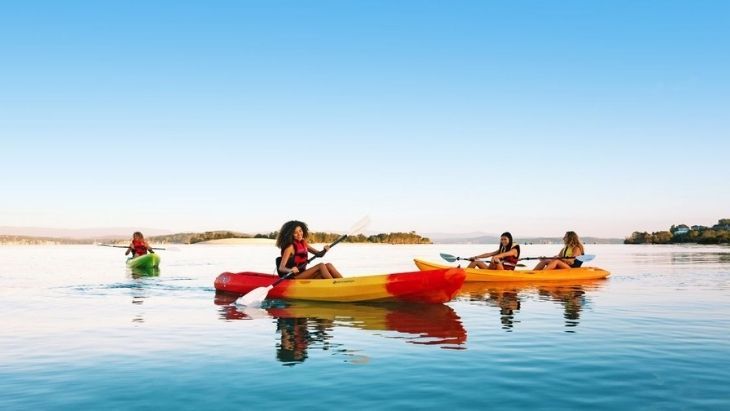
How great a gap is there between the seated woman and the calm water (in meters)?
5.92

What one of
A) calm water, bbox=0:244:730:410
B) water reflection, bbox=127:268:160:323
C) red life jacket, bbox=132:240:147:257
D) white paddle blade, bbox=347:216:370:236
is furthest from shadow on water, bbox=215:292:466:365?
red life jacket, bbox=132:240:147:257

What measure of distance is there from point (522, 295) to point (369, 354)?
9.05 metres

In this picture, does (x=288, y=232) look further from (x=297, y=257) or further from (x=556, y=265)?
(x=556, y=265)

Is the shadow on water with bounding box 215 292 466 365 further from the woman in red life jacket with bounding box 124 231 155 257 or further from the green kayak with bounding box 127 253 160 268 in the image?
the woman in red life jacket with bounding box 124 231 155 257

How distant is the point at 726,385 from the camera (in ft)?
19.6

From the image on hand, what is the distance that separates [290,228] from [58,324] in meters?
5.35

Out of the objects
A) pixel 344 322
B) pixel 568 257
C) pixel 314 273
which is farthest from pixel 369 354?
pixel 568 257

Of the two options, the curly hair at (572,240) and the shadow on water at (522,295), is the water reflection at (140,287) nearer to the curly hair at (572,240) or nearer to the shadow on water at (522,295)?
the shadow on water at (522,295)

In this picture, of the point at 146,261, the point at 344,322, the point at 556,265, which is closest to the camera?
the point at 344,322

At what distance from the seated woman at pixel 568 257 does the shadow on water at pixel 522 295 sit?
81cm

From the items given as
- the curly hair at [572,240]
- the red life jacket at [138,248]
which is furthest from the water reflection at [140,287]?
the curly hair at [572,240]

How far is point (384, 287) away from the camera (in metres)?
13.2

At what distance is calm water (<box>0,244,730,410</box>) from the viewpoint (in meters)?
5.64

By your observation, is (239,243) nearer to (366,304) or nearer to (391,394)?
(366,304)
